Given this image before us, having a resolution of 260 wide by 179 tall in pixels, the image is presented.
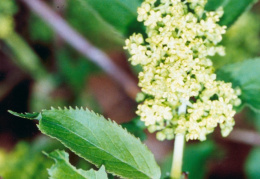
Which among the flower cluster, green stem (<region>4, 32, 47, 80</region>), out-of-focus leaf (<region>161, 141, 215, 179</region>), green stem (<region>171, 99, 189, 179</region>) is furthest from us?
green stem (<region>4, 32, 47, 80</region>)

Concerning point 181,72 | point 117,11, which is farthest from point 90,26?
point 181,72

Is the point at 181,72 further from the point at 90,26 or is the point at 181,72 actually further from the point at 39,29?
the point at 39,29

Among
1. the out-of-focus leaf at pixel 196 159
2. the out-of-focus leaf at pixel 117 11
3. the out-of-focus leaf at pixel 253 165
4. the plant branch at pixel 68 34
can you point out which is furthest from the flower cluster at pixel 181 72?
the out-of-focus leaf at pixel 253 165

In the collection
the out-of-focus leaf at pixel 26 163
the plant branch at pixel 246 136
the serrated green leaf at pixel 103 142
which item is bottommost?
the serrated green leaf at pixel 103 142

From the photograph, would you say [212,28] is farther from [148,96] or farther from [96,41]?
[96,41]

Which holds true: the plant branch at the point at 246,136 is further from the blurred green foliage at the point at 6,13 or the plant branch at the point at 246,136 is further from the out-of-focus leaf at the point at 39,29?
the blurred green foliage at the point at 6,13

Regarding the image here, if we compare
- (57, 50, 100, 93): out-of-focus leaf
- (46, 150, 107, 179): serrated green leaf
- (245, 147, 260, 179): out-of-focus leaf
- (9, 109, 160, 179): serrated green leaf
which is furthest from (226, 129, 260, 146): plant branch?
(46, 150, 107, 179): serrated green leaf

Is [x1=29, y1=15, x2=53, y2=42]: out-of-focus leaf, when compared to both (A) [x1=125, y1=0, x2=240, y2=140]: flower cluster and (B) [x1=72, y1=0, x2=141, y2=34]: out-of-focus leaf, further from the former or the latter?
(A) [x1=125, y1=0, x2=240, y2=140]: flower cluster
